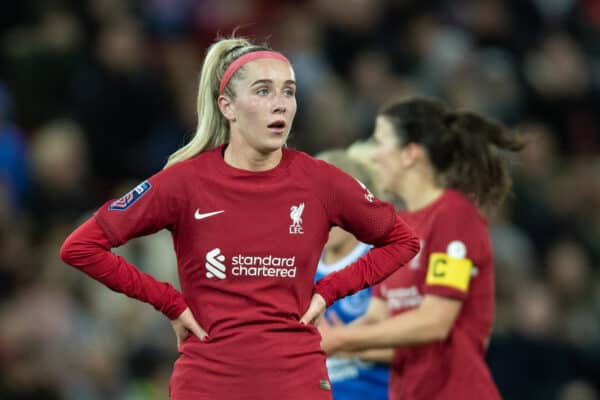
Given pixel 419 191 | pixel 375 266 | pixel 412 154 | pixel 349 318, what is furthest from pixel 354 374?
pixel 375 266

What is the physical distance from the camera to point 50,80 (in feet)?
31.4

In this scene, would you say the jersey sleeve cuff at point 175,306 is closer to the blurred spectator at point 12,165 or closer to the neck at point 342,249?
the neck at point 342,249

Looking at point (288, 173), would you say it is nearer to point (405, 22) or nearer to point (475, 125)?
point (475, 125)

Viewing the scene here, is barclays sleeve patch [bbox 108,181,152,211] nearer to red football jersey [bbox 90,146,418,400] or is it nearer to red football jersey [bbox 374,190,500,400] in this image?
red football jersey [bbox 90,146,418,400]

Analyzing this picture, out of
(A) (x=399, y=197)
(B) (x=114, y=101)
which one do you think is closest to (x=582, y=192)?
(B) (x=114, y=101)

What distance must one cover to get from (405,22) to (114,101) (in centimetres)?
287

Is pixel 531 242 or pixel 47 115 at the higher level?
pixel 47 115

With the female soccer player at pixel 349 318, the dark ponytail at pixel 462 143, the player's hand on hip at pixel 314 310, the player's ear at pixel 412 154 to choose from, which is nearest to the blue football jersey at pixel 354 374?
the female soccer player at pixel 349 318

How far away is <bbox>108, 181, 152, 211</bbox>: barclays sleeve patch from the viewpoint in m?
4.04

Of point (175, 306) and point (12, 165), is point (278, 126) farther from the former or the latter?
point (12, 165)

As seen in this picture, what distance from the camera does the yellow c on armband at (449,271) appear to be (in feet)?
16.9

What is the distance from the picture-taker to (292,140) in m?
9.03

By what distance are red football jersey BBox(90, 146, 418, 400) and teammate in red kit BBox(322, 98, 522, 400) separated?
0.91m

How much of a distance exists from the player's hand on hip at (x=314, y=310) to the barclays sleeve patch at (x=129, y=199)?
2.22 ft
